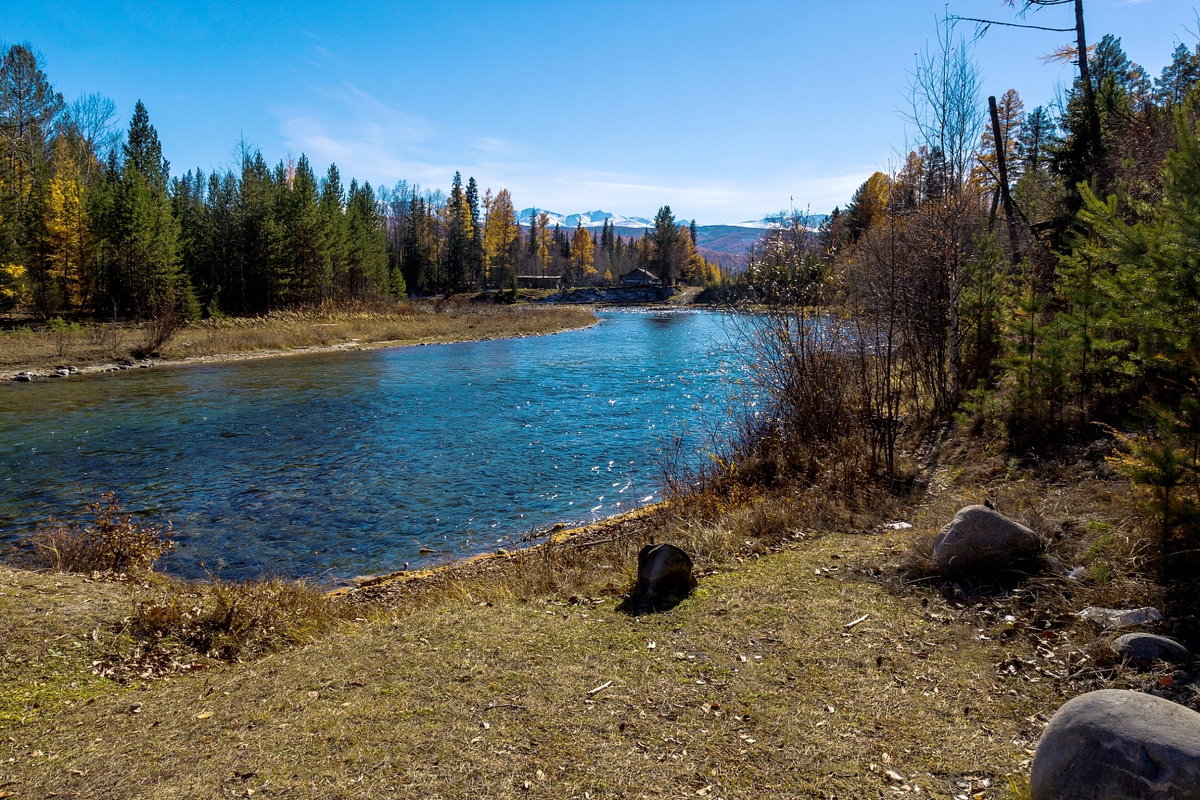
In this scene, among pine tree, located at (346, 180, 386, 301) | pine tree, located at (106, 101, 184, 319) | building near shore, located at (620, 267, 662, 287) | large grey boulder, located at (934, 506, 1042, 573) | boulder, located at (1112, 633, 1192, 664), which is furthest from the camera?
building near shore, located at (620, 267, 662, 287)

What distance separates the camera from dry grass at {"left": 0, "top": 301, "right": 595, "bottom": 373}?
30.6 m

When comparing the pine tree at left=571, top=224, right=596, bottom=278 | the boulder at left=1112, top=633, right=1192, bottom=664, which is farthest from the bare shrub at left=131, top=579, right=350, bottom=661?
the pine tree at left=571, top=224, right=596, bottom=278

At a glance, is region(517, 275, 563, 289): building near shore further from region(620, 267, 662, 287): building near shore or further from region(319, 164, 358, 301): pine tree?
region(319, 164, 358, 301): pine tree

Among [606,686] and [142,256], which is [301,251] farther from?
[606,686]

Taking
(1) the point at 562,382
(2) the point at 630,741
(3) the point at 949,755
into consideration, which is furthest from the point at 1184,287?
(1) the point at 562,382

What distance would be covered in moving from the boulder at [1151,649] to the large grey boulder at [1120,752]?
1362 millimetres

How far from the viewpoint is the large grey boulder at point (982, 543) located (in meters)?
5.79

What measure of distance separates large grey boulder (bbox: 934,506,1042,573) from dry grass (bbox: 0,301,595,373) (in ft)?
113

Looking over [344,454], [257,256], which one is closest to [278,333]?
[257,256]

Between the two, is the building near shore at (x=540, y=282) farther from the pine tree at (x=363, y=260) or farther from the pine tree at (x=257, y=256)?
the pine tree at (x=257, y=256)

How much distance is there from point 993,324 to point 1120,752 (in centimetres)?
1082

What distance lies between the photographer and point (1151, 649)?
4246mm

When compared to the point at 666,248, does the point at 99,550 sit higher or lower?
lower

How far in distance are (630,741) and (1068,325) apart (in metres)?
7.11
